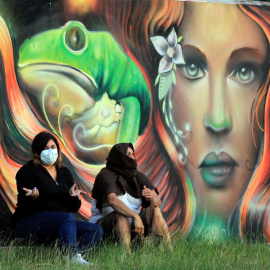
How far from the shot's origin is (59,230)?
8867 millimetres

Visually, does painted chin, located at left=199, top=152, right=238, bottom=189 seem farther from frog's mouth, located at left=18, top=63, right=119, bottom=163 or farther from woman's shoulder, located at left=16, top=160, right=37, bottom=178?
woman's shoulder, located at left=16, top=160, right=37, bottom=178

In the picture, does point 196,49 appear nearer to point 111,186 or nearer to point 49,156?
point 111,186

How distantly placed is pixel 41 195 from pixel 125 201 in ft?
Answer: 3.10

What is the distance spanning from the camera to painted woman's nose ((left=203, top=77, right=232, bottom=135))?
1136 centimetres

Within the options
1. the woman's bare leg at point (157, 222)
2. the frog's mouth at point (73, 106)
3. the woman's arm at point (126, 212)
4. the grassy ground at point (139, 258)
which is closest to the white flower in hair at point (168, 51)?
the frog's mouth at point (73, 106)

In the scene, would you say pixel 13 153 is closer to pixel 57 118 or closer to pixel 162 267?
pixel 57 118

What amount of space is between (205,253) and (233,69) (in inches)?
108

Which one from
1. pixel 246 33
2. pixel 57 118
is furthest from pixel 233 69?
pixel 57 118

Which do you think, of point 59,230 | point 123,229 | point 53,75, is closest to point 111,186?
point 123,229

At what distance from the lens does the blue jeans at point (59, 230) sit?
29.0 feet

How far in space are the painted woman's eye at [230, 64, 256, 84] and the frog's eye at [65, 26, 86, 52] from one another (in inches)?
74.2

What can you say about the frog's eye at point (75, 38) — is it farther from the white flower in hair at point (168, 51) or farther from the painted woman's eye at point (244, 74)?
the painted woman's eye at point (244, 74)

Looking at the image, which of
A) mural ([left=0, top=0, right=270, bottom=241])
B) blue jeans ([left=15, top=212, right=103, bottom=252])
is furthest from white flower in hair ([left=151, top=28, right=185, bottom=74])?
blue jeans ([left=15, top=212, right=103, bottom=252])

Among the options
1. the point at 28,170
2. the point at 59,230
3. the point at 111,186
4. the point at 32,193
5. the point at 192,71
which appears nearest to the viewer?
the point at 59,230
